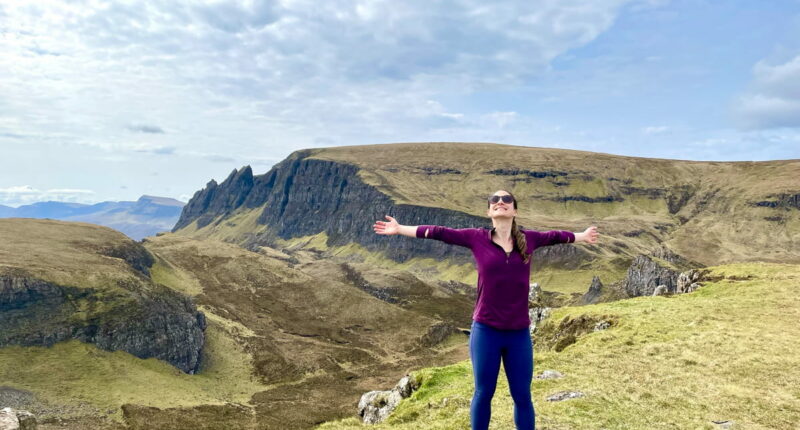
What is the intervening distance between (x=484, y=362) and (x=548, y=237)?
3.12 meters

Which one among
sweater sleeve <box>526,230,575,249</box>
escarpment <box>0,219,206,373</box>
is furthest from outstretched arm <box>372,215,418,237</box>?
escarpment <box>0,219,206,373</box>

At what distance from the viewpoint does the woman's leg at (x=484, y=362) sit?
895 centimetres

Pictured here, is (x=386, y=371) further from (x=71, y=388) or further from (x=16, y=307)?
(x=16, y=307)

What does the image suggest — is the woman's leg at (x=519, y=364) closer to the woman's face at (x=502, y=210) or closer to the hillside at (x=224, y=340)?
the woman's face at (x=502, y=210)

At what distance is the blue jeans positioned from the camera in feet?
29.4

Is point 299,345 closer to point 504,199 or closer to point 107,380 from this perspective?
point 107,380

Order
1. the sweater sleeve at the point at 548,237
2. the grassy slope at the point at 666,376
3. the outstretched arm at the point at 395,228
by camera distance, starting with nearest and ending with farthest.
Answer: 1. the sweater sleeve at the point at 548,237
2. the outstretched arm at the point at 395,228
3. the grassy slope at the point at 666,376

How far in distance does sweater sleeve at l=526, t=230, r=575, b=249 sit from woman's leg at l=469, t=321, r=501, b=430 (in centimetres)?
212

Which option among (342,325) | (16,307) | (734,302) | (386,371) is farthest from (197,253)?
(734,302)

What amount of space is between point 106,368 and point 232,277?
7137cm

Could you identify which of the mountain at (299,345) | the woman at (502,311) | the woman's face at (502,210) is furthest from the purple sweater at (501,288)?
the mountain at (299,345)

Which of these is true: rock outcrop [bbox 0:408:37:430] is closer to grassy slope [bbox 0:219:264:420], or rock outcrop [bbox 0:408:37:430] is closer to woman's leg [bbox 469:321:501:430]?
woman's leg [bbox 469:321:501:430]

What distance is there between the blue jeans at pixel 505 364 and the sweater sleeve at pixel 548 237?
74.3 inches

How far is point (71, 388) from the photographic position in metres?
63.2
